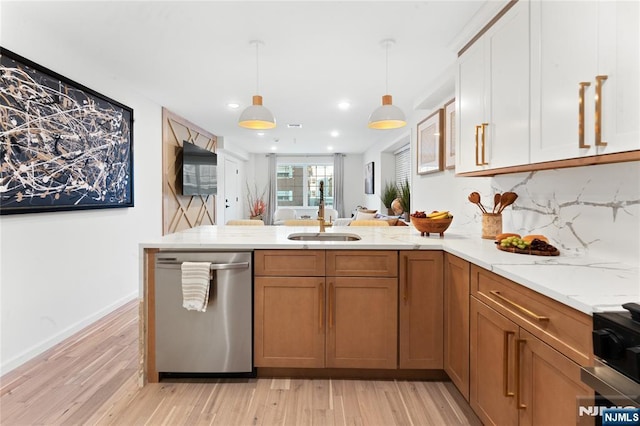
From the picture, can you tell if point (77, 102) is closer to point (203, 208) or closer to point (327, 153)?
Answer: point (203, 208)

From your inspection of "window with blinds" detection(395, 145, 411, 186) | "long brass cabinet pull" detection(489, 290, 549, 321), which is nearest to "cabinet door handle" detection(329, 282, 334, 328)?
"long brass cabinet pull" detection(489, 290, 549, 321)

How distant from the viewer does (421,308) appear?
6.68 ft

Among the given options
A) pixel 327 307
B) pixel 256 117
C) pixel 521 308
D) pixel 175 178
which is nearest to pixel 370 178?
pixel 175 178

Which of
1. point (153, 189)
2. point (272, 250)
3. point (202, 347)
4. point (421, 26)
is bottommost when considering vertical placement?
point (202, 347)

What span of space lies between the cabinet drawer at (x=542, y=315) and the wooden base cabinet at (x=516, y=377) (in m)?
0.03

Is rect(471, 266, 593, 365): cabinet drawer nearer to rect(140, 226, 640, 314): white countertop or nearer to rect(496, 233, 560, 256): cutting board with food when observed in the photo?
rect(140, 226, 640, 314): white countertop

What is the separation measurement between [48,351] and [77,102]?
6.54 ft

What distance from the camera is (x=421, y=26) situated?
2.41 m

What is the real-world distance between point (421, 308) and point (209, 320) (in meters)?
1.28

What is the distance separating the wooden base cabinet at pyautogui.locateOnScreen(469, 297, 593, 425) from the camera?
106cm

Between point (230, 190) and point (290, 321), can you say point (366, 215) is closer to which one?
point (230, 190)

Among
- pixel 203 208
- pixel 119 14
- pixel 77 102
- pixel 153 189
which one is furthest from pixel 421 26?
pixel 203 208

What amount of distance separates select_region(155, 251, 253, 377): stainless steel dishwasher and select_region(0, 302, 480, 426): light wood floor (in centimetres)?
15

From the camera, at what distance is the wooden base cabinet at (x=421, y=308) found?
2.03 m
